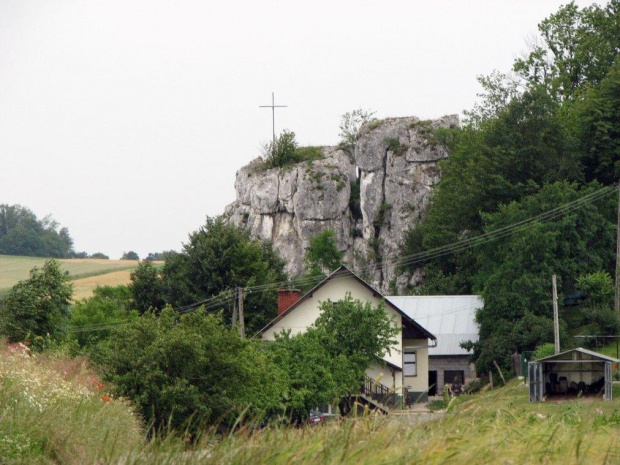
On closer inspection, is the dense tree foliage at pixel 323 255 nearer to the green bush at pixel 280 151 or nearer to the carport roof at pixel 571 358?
the green bush at pixel 280 151

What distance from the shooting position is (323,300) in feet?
167

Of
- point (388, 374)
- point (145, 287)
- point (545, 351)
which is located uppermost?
point (145, 287)

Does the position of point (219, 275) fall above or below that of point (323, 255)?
below

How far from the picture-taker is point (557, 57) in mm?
79750

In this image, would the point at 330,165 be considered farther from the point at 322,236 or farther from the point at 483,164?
the point at 483,164

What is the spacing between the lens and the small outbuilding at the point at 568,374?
4075 cm

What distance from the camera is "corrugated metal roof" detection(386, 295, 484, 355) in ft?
199

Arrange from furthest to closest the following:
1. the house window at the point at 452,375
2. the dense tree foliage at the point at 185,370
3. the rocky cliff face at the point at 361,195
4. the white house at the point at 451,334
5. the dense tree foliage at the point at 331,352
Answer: the rocky cliff face at the point at 361,195 < the white house at the point at 451,334 < the house window at the point at 452,375 < the dense tree foliage at the point at 331,352 < the dense tree foliage at the point at 185,370

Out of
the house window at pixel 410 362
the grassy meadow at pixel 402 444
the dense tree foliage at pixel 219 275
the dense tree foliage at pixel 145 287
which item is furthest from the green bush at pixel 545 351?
the grassy meadow at pixel 402 444

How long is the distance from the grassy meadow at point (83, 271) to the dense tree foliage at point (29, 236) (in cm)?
2713

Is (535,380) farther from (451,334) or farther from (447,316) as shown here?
(447,316)

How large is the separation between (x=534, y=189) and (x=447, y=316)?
10.2 meters

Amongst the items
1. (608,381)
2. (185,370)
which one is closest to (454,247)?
(608,381)

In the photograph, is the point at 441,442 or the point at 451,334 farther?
the point at 451,334
